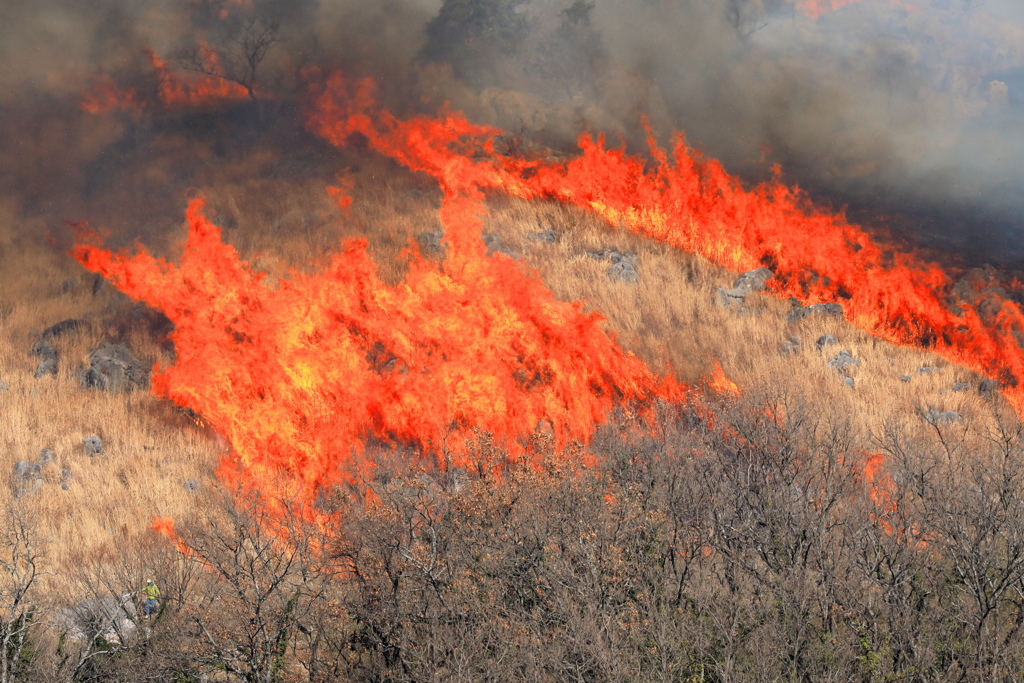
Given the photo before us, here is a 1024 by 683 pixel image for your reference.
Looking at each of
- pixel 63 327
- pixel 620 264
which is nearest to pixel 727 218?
pixel 620 264

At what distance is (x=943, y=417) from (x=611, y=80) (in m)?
21.1

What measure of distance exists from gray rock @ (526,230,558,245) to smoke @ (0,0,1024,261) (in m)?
5.83

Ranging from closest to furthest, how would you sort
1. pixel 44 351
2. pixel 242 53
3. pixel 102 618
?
pixel 102 618, pixel 44 351, pixel 242 53

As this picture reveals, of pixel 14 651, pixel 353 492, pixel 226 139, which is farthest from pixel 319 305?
pixel 14 651

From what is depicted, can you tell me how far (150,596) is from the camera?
2153 centimetres

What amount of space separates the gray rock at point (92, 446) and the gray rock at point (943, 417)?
83.7ft

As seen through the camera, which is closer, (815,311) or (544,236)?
(815,311)

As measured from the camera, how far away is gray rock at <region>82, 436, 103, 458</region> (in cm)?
2883

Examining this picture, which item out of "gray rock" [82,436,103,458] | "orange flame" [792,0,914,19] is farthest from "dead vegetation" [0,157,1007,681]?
"orange flame" [792,0,914,19]

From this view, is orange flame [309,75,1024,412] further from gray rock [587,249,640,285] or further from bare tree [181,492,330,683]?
bare tree [181,492,330,683]

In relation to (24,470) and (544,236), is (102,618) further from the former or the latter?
(544,236)

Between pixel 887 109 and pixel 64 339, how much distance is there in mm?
33400

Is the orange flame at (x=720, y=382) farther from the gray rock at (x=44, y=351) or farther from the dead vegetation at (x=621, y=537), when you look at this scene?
the gray rock at (x=44, y=351)

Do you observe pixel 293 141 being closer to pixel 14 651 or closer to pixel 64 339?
pixel 64 339
